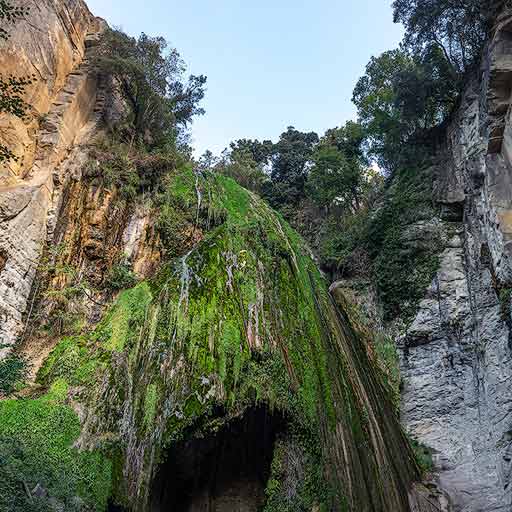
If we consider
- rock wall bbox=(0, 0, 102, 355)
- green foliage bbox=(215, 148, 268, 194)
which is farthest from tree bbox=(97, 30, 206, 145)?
green foliage bbox=(215, 148, 268, 194)

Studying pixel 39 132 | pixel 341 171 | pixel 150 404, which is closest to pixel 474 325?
pixel 150 404

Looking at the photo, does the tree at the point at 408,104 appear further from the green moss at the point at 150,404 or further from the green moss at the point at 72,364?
the green moss at the point at 72,364

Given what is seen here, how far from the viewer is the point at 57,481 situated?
600cm

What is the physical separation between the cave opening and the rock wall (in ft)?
15.3

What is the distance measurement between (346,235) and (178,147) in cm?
797

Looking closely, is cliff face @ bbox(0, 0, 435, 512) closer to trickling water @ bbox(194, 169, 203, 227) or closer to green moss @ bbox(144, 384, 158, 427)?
green moss @ bbox(144, 384, 158, 427)

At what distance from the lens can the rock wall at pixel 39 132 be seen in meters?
10.5

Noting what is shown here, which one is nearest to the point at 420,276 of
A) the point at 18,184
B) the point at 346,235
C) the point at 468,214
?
the point at 468,214

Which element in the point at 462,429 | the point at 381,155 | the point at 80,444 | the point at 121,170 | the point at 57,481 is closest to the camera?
the point at 57,481

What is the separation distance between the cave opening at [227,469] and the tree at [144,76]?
1168cm

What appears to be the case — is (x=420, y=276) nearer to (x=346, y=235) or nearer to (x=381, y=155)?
(x=346, y=235)

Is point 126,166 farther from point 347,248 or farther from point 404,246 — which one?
point 404,246

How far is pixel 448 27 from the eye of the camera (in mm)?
14188

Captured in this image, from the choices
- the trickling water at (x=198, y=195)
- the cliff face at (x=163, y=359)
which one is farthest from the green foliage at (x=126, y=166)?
the trickling water at (x=198, y=195)
